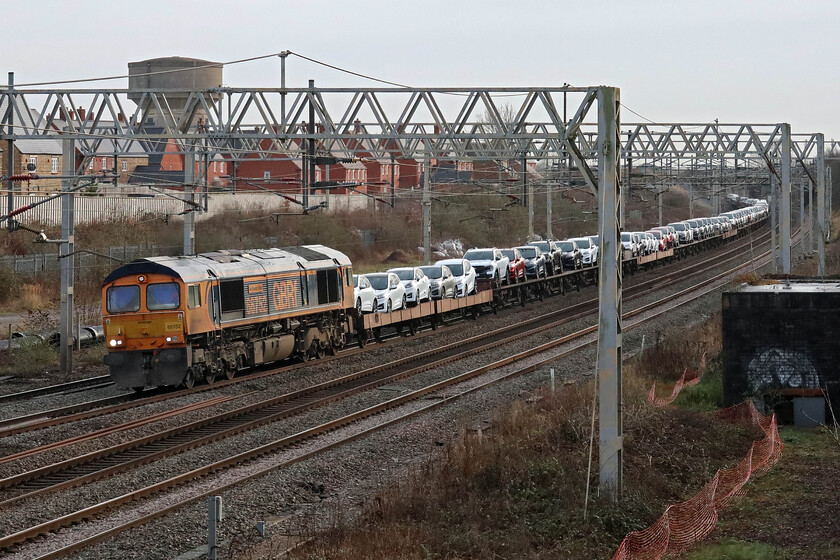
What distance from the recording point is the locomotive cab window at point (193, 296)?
22.8 meters

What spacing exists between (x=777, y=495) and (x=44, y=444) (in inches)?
435

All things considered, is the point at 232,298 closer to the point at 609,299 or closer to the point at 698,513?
the point at 609,299

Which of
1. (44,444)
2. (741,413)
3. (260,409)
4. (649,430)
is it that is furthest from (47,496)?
(741,413)

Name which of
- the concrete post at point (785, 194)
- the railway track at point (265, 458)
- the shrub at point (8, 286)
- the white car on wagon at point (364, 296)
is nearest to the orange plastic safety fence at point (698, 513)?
the railway track at point (265, 458)

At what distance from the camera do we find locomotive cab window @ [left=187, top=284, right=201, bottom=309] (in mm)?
22828

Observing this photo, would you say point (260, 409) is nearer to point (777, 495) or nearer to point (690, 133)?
point (777, 495)

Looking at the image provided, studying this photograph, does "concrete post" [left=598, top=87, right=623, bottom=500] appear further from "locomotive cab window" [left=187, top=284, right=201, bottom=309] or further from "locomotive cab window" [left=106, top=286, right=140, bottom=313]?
"locomotive cab window" [left=106, top=286, right=140, bottom=313]

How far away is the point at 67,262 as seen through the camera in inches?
979

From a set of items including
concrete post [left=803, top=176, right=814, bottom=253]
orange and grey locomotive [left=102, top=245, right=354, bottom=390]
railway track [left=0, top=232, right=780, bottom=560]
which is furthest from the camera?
concrete post [left=803, top=176, right=814, bottom=253]

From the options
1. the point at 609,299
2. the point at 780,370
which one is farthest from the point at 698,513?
the point at 780,370

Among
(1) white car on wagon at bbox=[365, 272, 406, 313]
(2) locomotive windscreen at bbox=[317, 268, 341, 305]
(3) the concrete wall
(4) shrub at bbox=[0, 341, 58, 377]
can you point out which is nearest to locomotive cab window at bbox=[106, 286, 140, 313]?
(4) shrub at bbox=[0, 341, 58, 377]

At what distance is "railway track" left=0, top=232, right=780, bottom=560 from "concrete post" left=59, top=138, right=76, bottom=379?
8319 mm

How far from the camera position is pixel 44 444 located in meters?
17.4

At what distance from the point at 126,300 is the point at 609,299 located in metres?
13.1
